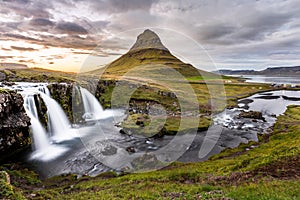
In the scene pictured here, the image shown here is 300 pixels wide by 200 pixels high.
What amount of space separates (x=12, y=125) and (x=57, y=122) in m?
12.9

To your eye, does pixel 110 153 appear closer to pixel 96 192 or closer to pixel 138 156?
pixel 138 156

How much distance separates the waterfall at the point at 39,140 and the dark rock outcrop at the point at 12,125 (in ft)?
5.11

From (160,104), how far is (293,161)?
60.4m

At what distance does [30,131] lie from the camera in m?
35.8

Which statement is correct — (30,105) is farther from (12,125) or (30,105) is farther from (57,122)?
(12,125)

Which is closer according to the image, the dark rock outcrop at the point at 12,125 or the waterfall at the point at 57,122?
the dark rock outcrop at the point at 12,125

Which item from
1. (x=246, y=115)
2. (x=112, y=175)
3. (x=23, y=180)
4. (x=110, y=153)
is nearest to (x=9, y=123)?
(x=23, y=180)

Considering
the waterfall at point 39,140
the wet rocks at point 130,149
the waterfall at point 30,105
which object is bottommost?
the wet rocks at point 130,149

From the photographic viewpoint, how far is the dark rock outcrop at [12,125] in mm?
30875

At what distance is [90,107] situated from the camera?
214 feet

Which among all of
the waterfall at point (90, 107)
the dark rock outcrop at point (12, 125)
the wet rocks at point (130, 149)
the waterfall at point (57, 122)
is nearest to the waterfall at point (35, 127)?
the dark rock outcrop at point (12, 125)

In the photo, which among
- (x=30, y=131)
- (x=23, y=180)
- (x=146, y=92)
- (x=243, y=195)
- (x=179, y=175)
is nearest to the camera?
(x=243, y=195)

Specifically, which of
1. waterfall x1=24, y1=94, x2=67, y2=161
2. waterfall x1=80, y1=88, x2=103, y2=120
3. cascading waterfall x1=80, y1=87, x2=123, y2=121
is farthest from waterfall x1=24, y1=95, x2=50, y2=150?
waterfall x1=80, y1=88, x2=103, y2=120

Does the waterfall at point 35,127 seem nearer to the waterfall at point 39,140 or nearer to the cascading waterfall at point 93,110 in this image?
the waterfall at point 39,140
